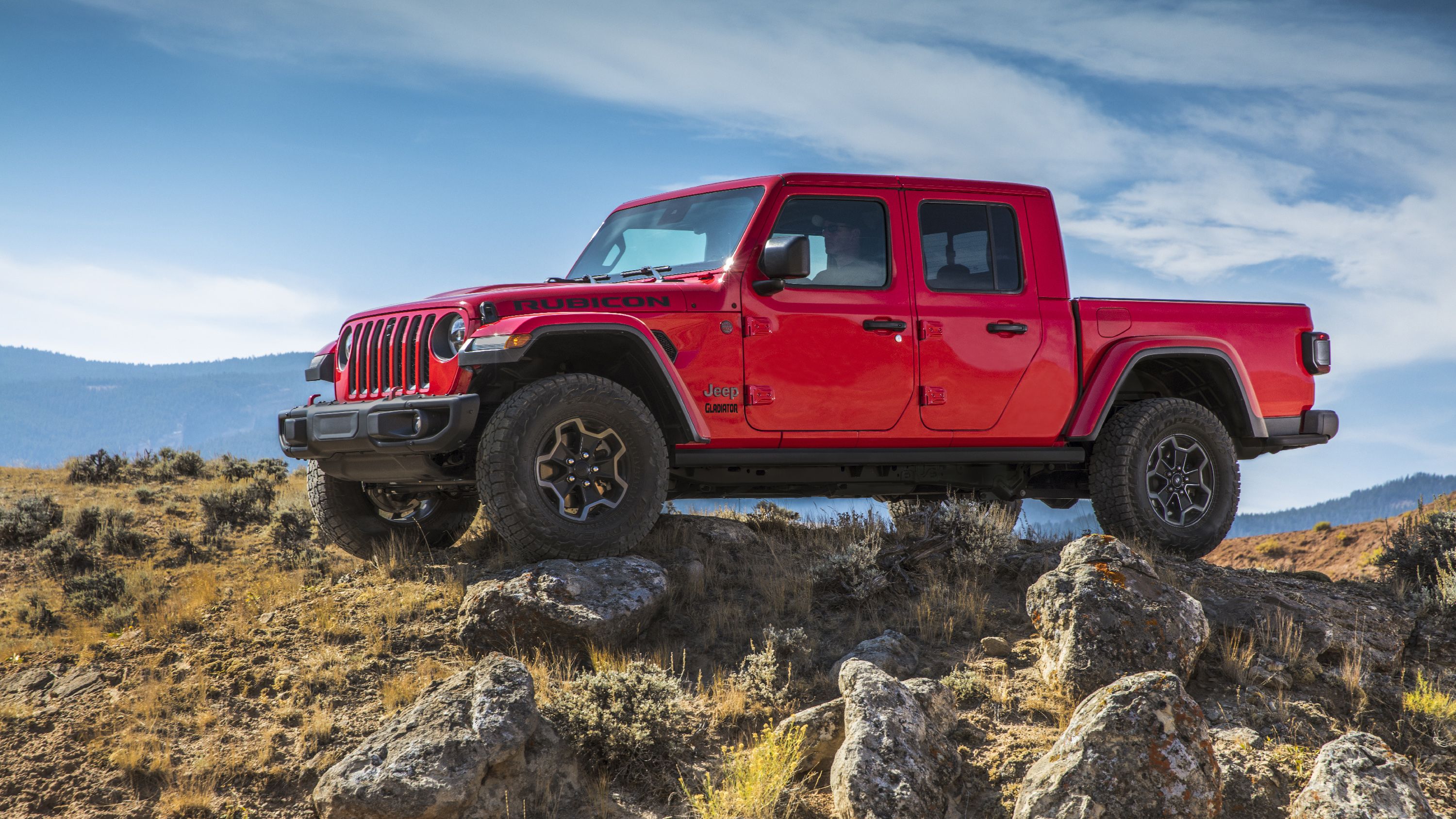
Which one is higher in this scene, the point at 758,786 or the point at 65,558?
the point at 65,558

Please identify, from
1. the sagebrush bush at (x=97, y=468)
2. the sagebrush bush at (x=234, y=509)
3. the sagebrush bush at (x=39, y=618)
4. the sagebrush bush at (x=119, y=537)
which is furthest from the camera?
the sagebrush bush at (x=97, y=468)

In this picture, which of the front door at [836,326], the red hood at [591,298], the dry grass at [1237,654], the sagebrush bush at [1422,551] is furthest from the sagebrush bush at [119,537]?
the sagebrush bush at [1422,551]

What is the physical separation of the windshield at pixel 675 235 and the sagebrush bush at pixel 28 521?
6.90 meters

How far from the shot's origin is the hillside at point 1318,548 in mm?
16562

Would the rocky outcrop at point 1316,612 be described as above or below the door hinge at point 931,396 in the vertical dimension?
below

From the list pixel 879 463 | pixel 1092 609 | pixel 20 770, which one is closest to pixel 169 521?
pixel 20 770

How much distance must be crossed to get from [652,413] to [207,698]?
2.94m

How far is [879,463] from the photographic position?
718 cm

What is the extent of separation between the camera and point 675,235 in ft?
23.4

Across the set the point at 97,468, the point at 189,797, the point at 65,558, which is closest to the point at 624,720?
the point at 189,797

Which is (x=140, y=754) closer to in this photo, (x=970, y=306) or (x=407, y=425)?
(x=407, y=425)

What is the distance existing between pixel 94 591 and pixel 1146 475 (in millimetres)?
8320

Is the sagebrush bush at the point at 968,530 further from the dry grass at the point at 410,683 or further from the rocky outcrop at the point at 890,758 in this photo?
the dry grass at the point at 410,683

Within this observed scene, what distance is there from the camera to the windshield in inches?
267
